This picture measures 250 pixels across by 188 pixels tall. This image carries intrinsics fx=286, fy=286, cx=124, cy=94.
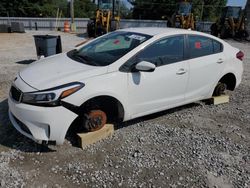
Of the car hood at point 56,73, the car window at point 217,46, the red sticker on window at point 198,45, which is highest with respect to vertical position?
the red sticker on window at point 198,45

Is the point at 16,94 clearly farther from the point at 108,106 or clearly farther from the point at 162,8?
the point at 162,8

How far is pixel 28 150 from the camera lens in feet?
12.4

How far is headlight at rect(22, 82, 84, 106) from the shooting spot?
3469 millimetres

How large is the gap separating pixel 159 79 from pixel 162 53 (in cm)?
44

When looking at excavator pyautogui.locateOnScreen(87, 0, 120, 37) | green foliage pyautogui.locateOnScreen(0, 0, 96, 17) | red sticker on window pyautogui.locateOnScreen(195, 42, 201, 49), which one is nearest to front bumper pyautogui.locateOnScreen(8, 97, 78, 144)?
red sticker on window pyautogui.locateOnScreen(195, 42, 201, 49)

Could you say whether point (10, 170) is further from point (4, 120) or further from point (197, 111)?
point (197, 111)

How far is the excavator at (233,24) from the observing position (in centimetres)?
1952

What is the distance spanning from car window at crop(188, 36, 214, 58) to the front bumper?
2411 millimetres

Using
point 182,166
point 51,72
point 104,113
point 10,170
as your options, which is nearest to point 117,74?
point 104,113

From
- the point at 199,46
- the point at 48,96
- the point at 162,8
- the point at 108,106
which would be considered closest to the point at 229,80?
the point at 199,46

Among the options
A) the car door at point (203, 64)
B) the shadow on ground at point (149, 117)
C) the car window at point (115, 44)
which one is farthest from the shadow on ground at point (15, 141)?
the car door at point (203, 64)

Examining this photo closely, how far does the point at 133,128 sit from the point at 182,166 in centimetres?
114

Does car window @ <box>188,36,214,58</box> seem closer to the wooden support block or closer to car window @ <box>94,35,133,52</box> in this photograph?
the wooden support block

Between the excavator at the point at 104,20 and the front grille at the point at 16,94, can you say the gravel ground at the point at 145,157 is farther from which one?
the excavator at the point at 104,20
